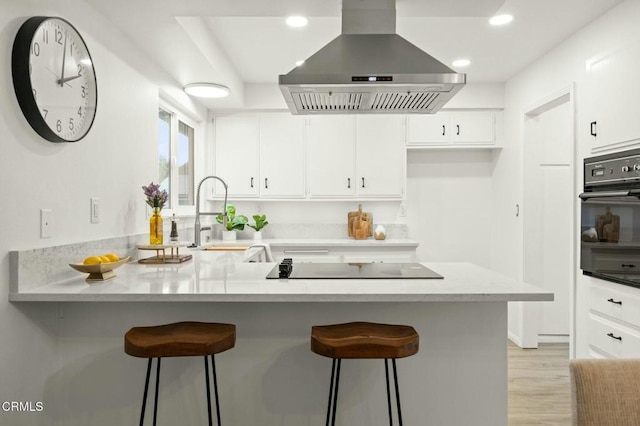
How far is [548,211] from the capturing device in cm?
416

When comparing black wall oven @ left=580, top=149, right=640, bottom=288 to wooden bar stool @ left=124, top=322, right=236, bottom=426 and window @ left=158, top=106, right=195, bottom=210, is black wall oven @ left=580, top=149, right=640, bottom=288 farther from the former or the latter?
window @ left=158, top=106, right=195, bottom=210

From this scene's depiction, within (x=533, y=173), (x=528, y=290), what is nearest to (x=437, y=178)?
(x=533, y=173)

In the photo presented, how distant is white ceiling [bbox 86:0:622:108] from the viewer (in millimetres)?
2223

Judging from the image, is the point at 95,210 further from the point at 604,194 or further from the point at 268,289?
the point at 604,194

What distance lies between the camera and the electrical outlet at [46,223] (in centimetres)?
186

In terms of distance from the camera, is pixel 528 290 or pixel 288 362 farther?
pixel 288 362

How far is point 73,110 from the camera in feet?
6.68

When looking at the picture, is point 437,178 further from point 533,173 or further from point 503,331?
point 503,331

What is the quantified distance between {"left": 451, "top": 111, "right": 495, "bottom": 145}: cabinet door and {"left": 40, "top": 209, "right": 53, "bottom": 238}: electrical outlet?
3.71m

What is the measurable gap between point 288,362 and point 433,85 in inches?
55.8

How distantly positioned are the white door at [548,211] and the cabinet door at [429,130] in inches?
31.2

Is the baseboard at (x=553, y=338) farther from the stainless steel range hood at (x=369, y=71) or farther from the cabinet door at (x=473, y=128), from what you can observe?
the stainless steel range hood at (x=369, y=71)

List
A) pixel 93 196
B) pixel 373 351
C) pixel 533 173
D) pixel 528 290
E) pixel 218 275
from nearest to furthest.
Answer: pixel 373 351 < pixel 528 290 < pixel 218 275 < pixel 93 196 < pixel 533 173

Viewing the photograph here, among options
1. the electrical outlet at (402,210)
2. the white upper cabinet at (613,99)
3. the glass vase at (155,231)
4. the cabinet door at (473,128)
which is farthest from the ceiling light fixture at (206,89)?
the white upper cabinet at (613,99)
